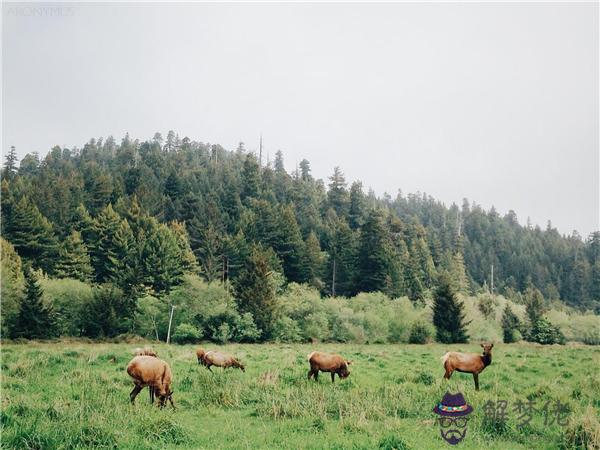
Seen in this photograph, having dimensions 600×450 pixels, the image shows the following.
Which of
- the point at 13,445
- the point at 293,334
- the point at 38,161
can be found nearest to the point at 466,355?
the point at 13,445

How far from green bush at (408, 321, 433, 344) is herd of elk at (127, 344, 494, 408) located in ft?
121

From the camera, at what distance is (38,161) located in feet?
490

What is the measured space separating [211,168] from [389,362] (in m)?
125

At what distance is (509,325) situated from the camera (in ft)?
227

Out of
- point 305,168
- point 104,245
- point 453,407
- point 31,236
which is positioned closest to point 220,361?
point 453,407

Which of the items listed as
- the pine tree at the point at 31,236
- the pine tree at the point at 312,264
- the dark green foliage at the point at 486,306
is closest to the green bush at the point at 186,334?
the pine tree at the point at 31,236

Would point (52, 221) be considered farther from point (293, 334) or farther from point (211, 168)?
point (211, 168)

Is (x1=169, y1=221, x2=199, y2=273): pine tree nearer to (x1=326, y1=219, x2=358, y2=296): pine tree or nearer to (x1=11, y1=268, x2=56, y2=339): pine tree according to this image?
(x1=11, y1=268, x2=56, y2=339): pine tree

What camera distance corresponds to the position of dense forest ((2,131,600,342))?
6400 centimetres

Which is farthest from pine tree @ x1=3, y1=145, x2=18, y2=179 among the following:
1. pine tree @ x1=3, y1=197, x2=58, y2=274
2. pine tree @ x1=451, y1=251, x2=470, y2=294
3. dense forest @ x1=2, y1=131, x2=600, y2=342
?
pine tree @ x1=451, y1=251, x2=470, y2=294

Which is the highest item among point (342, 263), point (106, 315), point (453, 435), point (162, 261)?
point (342, 263)

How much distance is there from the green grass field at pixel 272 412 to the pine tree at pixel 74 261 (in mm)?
49382

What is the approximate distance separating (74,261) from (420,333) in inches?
1991

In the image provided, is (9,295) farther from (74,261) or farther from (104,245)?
(104,245)
